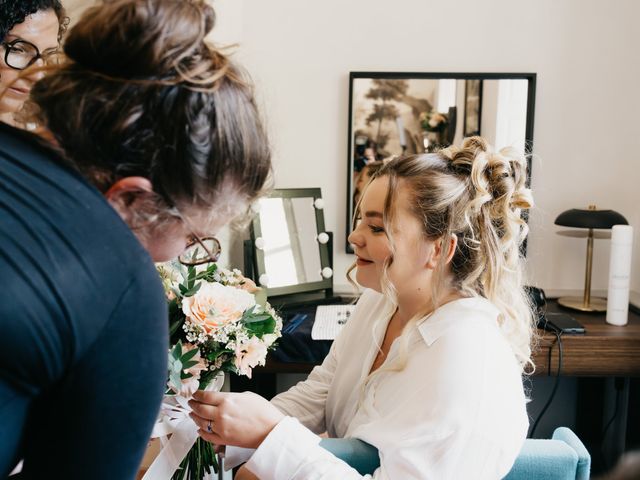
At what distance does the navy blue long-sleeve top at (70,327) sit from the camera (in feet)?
1.69

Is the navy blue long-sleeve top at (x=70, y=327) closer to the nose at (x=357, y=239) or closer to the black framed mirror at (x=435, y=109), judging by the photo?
the nose at (x=357, y=239)

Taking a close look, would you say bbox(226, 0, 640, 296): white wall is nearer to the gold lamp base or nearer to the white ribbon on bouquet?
the gold lamp base

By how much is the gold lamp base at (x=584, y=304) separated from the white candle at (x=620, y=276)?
13cm

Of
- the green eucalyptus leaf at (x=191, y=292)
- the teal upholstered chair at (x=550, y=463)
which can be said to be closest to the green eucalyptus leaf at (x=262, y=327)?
the green eucalyptus leaf at (x=191, y=292)

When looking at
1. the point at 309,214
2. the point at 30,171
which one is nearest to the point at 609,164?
the point at 309,214

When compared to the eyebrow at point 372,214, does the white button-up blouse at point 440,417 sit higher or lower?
lower

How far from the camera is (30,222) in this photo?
0.52 meters

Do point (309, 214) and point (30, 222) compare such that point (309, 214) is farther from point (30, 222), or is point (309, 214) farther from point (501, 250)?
point (30, 222)

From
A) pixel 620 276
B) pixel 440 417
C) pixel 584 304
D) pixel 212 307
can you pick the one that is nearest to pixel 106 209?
pixel 212 307

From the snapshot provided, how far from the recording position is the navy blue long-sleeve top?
0.52 m

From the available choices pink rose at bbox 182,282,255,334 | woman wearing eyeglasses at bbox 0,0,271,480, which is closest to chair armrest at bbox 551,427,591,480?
pink rose at bbox 182,282,255,334

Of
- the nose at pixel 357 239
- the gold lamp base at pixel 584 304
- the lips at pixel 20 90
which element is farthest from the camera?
the gold lamp base at pixel 584 304

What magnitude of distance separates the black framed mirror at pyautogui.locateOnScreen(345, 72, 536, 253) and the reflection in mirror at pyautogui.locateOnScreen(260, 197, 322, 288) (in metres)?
0.37

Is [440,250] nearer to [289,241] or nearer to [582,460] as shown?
[582,460]
